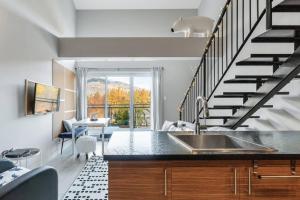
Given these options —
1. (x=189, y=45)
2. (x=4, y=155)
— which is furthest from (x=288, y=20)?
(x=4, y=155)

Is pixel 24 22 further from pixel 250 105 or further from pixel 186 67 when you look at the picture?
pixel 186 67

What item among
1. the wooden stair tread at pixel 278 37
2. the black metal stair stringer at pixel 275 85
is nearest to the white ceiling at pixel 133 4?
the black metal stair stringer at pixel 275 85

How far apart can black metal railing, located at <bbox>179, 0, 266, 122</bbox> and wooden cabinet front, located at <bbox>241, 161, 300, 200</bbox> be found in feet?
5.34

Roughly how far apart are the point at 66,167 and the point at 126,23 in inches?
206

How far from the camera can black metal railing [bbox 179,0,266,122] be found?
3.33 metres

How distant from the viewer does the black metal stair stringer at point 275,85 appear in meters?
2.53

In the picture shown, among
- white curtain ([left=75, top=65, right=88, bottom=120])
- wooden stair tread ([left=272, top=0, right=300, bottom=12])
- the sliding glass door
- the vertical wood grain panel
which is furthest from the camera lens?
the sliding glass door

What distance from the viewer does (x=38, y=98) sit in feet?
15.0

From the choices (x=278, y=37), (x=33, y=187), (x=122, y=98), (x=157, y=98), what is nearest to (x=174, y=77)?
(x=157, y=98)

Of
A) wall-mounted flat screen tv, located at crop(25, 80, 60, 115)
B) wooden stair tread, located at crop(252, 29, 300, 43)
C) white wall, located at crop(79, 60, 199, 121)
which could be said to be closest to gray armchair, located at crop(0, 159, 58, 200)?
wooden stair tread, located at crop(252, 29, 300, 43)

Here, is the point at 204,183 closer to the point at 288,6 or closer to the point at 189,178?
the point at 189,178

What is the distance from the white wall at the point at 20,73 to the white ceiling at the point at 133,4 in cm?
310

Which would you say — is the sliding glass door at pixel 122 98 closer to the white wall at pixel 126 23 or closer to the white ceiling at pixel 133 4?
the white wall at pixel 126 23

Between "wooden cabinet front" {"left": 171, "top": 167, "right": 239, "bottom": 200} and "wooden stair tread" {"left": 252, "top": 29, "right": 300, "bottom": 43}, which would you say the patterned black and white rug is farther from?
"wooden stair tread" {"left": 252, "top": 29, "right": 300, "bottom": 43}
